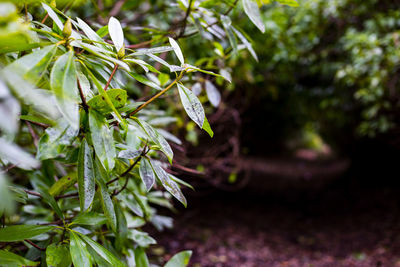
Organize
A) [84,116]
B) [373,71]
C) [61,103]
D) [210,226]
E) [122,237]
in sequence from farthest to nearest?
[210,226] → [373,71] → [122,237] → [84,116] → [61,103]

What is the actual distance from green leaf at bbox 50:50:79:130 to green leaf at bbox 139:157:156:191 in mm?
238

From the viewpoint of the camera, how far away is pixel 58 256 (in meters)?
0.60

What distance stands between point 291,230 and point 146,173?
4021 mm

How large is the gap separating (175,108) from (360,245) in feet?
10.3

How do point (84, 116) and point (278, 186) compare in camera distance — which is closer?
point (84, 116)

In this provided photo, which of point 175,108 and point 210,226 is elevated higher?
point 175,108

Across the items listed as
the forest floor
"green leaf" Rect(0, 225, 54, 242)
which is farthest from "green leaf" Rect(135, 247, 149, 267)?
the forest floor

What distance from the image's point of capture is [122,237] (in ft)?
2.60

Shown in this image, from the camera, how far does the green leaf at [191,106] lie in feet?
1.85

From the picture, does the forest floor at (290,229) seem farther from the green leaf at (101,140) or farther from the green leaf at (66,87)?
the green leaf at (66,87)

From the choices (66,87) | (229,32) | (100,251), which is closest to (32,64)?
(66,87)

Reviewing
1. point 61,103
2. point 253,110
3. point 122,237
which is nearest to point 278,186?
point 253,110

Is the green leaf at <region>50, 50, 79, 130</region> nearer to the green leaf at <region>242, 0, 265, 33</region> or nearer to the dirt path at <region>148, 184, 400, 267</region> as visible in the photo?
the green leaf at <region>242, 0, 265, 33</region>

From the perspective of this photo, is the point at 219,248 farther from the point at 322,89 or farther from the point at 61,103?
the point at 61,103
